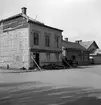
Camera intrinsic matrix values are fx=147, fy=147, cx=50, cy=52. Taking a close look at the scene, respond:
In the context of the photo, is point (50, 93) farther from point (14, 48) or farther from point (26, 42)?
point (14, 48)

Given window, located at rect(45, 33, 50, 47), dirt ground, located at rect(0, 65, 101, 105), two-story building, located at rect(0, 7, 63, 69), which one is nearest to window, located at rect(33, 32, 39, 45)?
two-story building, located at rect(0, 7, 63, 69)

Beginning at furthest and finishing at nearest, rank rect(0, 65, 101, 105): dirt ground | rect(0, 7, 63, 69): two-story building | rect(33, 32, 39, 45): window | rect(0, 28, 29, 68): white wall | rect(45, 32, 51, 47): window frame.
→ rect(45, 32, 51, 47): window frame < rect(33, 32, 39, 45): window < rect(0, 28, 29, 68): white wall < rect(0, 7, 63, 69): two-story building < rect(0, 65, 101, 105): dirt ground

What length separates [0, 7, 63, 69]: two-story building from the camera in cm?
2125

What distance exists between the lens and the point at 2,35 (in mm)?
24781

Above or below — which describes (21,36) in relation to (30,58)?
above

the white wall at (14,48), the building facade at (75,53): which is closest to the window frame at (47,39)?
the white wall at (14,48)

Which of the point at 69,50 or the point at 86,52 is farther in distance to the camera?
the point at 86,52

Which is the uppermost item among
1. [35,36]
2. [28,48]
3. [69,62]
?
[35,36]

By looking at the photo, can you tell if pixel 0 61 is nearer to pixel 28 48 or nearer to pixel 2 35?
pixel 2 35

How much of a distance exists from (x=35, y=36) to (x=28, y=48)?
7.90ft

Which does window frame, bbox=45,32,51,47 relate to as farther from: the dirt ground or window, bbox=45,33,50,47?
the dirt ground

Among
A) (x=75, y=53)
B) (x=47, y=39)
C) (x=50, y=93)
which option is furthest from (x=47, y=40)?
(x=50, y=93)

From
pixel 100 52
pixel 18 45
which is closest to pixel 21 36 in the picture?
pixel 18 45

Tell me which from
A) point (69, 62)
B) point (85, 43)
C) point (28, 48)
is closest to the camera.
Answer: point (28, 48)
